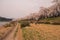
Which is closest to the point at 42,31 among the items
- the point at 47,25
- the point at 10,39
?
the point at 47,25

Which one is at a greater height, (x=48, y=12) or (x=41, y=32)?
(x=48, y=12)

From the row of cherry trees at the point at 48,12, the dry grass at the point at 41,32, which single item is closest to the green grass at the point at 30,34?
the dry grass at the point at 41,32

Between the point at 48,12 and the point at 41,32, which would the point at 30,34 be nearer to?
the point at 41,32

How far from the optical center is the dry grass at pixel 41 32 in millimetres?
2264

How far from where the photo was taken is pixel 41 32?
92.3 inches

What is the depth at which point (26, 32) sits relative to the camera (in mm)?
2367

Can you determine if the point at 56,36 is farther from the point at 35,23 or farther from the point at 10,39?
the point at 10,39

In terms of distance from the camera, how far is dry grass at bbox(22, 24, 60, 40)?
2264 millimetres

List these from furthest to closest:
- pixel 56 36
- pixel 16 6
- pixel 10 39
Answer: pixel 16 6
pixel 10 39
pixel 56 36

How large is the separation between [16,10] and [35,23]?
1.35 feet

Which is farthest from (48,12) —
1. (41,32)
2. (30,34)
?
(30,34)

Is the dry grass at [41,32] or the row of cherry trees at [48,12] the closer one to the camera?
the dry grass at [41,32]

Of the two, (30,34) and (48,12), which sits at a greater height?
(48,12)

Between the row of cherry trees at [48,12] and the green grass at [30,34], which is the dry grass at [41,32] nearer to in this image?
the green grass at [30,34]
